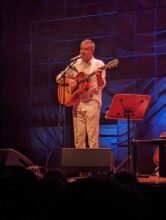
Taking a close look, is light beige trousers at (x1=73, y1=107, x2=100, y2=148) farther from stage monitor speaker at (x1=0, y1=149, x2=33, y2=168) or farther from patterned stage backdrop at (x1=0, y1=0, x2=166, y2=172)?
stage monitor speaker at (x1=0, y1=149, x2=33, y2=168)

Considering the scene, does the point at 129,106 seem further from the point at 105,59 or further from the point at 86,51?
the point at 105,59

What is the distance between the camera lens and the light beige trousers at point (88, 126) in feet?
24.3

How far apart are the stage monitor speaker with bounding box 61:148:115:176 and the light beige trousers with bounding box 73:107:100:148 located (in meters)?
2.37

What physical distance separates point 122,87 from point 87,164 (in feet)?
12.4

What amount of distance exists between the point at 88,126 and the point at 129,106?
4.73ft

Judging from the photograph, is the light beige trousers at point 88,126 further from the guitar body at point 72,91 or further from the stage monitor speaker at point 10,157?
the stage monitor speaker at point 10,157

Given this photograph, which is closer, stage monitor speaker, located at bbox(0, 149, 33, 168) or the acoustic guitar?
stage monitor speaker, located at bbox(0, 149, 33, 168)

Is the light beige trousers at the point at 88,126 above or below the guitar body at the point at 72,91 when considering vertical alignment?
below

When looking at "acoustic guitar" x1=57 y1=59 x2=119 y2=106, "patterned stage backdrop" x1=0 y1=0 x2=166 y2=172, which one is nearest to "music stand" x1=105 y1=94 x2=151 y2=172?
"acoustic guitar" x1=57 y1=59 x2=119 y2=106

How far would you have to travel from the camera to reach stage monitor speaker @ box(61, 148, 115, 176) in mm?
4941

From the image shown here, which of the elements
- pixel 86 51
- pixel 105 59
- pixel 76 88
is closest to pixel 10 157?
pixel 76 88

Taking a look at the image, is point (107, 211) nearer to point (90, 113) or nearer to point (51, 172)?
point (51, 172)

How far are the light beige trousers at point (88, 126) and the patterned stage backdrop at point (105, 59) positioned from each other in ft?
0.91

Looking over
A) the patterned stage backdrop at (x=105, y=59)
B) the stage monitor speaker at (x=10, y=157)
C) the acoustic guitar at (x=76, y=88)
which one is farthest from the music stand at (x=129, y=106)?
the stage monitor speaker at (x=10, y=157)
